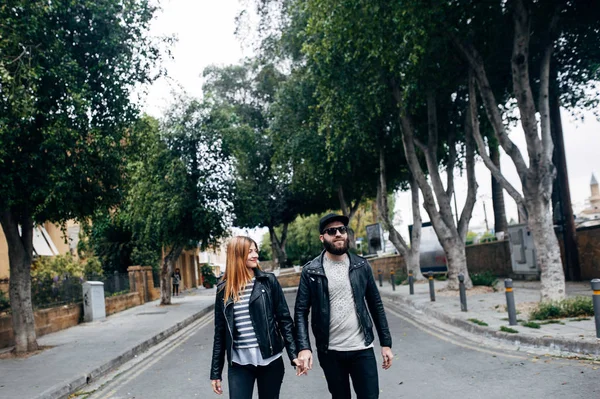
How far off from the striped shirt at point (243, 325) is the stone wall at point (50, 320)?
11.1 m

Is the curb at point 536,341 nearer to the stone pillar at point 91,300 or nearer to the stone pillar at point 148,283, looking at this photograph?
the stone pillar at point 91,300

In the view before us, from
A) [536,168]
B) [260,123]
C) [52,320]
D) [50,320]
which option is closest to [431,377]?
[536,168]

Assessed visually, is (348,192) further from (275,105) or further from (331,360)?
(331,360)

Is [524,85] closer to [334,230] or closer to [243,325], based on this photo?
[334,230]

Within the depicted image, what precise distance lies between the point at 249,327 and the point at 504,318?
29.0ft

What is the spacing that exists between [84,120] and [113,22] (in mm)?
2079

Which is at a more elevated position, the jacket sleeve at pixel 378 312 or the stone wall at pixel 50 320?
the jacket sleeve at pixel 378 312

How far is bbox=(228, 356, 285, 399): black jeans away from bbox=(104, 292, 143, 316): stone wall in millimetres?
19003

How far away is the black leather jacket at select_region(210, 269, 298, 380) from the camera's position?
13.3 feet

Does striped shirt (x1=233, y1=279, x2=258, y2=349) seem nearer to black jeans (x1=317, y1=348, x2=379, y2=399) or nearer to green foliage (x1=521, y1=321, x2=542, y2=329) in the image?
black jeans (x1=317, y1=348, x2=379, y2=399)

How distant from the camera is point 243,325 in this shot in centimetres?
410

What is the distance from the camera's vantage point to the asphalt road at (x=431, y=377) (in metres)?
6.39

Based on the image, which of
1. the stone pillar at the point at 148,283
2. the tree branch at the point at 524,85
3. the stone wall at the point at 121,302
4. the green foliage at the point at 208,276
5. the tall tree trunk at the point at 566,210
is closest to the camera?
the tree branch at the point at 524,85

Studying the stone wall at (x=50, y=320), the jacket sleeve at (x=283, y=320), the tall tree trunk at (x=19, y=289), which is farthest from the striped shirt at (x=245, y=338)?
the stone wall at (x=50, y=320)
